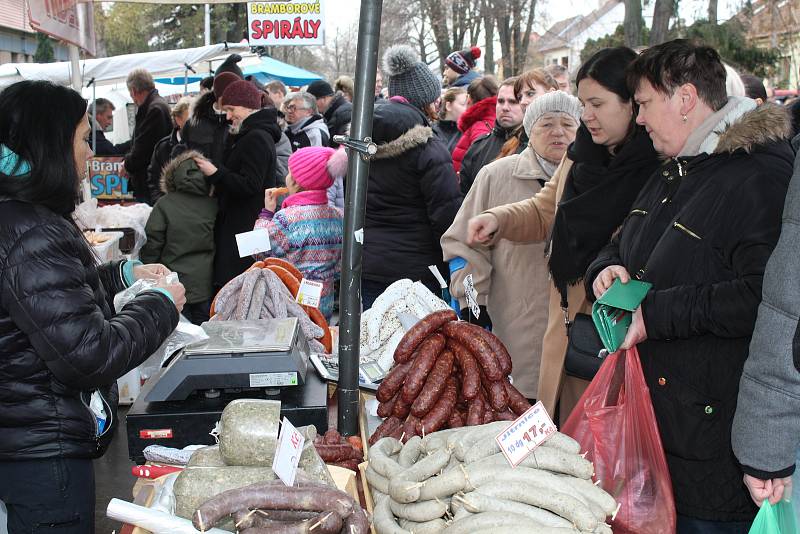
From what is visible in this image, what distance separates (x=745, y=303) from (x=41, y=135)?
2247mm

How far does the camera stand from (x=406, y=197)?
498 cm

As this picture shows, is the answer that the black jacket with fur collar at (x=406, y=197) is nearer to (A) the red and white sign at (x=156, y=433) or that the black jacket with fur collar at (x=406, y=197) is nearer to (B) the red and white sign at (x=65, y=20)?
(B) the red and white sign at (x=65, y=20)

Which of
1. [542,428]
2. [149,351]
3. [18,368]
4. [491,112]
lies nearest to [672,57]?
[542,428]

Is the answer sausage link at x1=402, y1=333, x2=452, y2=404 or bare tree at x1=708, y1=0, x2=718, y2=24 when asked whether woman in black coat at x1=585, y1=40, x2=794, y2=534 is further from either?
bare tree at x1=708, y1=0, x2=718, y2=24

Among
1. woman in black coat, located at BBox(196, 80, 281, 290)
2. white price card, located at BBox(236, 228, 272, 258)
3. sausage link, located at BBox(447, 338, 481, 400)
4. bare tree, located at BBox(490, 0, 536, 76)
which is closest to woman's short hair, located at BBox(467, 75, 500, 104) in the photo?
woman in black coat, located at BBox(196, 80, 281, 290)

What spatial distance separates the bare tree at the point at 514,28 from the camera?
27.9 meters

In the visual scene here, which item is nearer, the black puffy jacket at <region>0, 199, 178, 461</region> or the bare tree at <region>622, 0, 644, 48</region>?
the black puffy jacket at <region>0, 199, 178, 461</region>

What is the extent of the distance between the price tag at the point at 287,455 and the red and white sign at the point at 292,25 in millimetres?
10916

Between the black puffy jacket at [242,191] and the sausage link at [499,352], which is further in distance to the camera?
the black puffy jacket at [242,191]

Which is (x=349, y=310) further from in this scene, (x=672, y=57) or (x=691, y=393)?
(x=672, y=57)

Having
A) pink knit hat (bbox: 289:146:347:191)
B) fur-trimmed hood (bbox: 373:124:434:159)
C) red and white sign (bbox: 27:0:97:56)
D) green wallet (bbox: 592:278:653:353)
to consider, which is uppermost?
red and white sign (bbox: 27:0:97:56)

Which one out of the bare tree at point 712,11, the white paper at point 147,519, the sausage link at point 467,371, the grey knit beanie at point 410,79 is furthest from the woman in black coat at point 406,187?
the bare tree at point 712,11

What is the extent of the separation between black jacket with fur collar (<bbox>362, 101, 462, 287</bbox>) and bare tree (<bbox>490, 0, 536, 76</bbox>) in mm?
23811

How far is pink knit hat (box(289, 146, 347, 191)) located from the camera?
16.0ft
